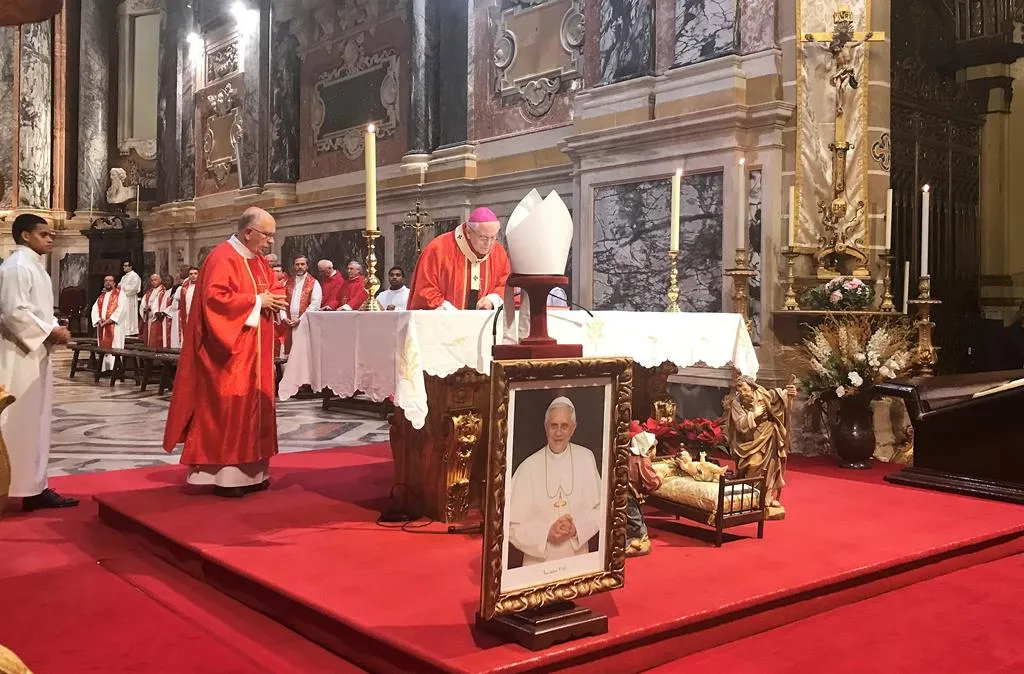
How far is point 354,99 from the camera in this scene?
13617 mm

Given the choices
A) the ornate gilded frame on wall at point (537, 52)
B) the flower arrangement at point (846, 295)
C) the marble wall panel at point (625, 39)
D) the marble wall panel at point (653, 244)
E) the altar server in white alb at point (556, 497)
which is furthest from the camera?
the ornate gilded frame on wall at point (537, 52)

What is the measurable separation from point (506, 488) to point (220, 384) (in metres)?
2.94

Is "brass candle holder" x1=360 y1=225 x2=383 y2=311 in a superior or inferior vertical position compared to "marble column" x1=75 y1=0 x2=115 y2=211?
inferior

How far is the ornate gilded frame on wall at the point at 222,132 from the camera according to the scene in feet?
53.3

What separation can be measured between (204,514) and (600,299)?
463 cm

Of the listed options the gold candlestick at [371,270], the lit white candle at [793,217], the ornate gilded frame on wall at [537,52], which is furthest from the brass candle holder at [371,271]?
Result: the ornate gilded frame on wall at [537,52]

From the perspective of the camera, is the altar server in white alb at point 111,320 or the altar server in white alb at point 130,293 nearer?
the altar server in white alb at point 111,320

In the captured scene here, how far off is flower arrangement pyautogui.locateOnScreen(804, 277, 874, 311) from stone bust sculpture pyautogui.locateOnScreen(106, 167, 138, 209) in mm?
17594

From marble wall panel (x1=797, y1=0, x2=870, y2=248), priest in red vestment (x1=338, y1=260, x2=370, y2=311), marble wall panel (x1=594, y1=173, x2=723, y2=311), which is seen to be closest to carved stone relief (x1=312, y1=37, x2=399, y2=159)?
priest in red vestment (x1=338, y1=260, x2=370, y2=311)

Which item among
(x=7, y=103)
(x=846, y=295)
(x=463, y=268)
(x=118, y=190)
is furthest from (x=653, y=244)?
(x=7, y=103)

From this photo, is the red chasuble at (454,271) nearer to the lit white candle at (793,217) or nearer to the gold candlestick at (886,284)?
the lit white candle at (793,217)

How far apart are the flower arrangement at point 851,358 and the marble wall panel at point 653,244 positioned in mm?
999

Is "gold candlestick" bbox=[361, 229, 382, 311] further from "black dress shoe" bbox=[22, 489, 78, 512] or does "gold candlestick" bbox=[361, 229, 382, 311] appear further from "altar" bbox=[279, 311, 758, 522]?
"black dress shoe" bbox=[22, 489, 78, 512]

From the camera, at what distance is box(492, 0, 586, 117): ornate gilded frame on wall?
9875 millimetres
